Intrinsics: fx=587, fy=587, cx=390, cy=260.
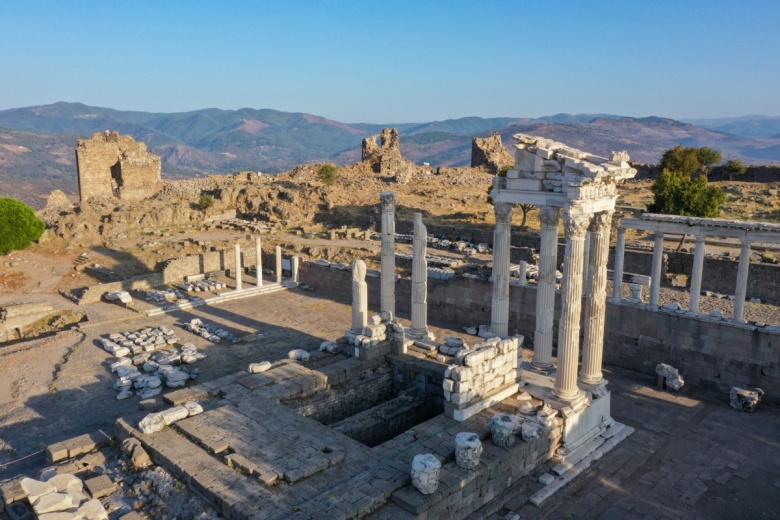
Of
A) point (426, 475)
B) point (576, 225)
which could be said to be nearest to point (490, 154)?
point (576, 225)

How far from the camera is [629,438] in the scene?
1398 cm

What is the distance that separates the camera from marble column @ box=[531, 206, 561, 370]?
13562 mm

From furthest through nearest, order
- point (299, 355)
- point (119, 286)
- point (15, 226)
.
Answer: point (15, 226)
point (119, 286)
point (299, 355)

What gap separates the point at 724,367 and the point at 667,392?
170cm

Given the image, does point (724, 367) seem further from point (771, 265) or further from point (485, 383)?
point (771, 265)

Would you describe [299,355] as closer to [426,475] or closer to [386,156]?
[426,475]

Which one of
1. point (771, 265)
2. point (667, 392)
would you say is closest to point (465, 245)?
point (771, 265)

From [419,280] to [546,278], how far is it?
4.53 m

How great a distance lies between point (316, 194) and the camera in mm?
44625

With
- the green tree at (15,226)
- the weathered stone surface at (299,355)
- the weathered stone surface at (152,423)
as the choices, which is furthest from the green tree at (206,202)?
the weathered stone surface at (152,423)

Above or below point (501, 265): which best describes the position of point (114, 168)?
above

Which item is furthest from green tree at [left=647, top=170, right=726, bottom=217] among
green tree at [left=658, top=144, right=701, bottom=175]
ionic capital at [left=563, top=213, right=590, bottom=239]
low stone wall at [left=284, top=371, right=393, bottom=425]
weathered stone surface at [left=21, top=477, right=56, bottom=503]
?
weathered stone surface at [left=21, top=477, right=56, bottom=503]

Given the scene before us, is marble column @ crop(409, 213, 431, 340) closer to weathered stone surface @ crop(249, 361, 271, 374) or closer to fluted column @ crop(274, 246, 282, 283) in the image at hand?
weathered stone surface @ crop(249, 361, 271, 374)

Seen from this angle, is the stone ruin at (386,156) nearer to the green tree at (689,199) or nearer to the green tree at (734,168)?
the green tree at (734,168)
